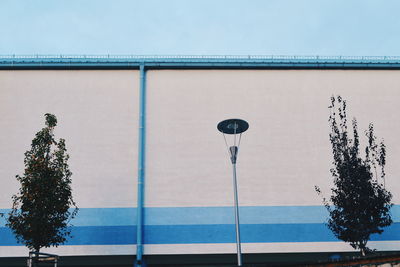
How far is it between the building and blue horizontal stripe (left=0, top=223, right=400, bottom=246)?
0.05 meters

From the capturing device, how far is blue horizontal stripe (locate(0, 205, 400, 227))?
65.2ft

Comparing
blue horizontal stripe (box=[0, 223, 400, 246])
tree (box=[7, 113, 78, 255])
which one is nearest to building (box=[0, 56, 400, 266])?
blue horizontal stripe (box=[0, 223, 400, 246])

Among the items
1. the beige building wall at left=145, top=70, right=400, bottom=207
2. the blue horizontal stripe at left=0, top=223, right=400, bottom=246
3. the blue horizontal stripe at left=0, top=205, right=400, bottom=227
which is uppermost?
the beige building wall at left=145, top=70, right=400, bottom=207

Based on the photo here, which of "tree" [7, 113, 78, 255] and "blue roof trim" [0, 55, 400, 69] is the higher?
"blue roof trim" [0, 55, 400, 69]

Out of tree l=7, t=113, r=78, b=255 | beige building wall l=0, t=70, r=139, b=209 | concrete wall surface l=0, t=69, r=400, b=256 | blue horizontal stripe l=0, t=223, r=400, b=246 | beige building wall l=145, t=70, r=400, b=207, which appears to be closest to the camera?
tree l=7, t=113, r=78, b=255

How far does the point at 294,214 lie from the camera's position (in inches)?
792

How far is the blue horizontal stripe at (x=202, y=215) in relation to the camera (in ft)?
65.2

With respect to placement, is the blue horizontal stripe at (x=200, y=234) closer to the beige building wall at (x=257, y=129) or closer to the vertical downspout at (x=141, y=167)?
the vertical downspout at (x=141, y=167)

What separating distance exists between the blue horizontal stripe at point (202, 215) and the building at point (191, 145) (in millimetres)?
48

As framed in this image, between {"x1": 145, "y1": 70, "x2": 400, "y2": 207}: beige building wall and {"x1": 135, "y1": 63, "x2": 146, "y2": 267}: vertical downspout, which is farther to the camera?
{"x1": 145, "y1": 70, "x2": 400, "y2": 207}: beige building wall

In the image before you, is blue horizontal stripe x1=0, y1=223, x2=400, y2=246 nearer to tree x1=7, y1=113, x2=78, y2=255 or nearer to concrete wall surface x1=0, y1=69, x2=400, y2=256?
concrete wall surface x1=0, y1=69, x2=400, y2=256

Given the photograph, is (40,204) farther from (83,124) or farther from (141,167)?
(83,124)

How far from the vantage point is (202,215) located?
65.7 ft

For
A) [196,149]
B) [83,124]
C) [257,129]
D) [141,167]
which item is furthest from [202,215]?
[83,124]
